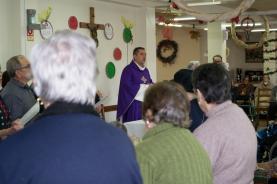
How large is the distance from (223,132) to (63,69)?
1.01 metres

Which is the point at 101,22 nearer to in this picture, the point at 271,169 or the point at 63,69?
the point at 271,169

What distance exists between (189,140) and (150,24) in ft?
20.1

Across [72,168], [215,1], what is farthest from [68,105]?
[215,1]

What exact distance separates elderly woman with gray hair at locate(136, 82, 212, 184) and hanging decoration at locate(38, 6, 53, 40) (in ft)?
12.8

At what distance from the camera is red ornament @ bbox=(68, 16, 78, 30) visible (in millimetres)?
5935

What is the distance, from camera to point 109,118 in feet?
A: 22.3

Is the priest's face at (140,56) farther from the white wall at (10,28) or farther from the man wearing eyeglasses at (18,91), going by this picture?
the man wearing eyeglasses at (18,91)

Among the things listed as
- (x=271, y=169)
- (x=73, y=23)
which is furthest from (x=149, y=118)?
(x=73, y=23)

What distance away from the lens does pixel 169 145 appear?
1.57 m

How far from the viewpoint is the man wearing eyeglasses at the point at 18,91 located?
306 centimetres

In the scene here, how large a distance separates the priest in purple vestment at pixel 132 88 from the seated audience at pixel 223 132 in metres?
3.62

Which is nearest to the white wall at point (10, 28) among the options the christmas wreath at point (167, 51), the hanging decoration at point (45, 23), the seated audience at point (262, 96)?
the hanging decoration at point (45, 23)

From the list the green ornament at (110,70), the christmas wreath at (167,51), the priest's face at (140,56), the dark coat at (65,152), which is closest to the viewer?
the dark coat at (65,152)

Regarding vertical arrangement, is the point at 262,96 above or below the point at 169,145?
below
